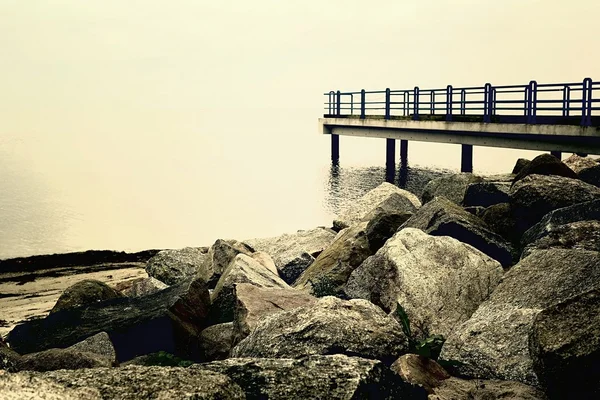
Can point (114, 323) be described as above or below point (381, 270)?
below

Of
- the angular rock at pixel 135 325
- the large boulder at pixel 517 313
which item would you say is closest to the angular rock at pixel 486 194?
the large boulder at pixel 517 313

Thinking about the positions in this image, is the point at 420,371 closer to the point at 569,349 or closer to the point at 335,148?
the point at 569,349

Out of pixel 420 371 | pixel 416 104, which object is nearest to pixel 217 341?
pixel 420 371

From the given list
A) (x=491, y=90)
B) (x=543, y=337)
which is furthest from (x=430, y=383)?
(x=491, y=90)

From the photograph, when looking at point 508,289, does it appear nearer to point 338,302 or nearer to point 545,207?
point 338,302

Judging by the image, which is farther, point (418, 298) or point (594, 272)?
point (418, 298)

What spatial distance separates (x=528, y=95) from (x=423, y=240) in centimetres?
1443

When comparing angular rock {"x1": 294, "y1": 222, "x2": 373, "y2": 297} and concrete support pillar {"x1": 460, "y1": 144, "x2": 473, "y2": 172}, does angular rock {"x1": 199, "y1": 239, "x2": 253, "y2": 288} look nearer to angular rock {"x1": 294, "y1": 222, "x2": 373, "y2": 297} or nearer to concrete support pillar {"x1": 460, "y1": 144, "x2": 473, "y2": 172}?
angular rock {"x1": 294, "y1": 222, "x2": 373, "y2": 297}

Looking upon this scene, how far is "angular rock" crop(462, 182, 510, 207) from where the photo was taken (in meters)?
10.6

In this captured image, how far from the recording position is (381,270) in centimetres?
694

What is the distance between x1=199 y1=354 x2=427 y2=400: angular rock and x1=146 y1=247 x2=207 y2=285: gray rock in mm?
6312

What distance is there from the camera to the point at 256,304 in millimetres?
6492

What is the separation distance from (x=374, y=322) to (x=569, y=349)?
5.08ft

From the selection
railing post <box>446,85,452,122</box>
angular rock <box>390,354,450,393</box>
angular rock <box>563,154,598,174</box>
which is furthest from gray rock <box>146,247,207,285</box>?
railing post <box>446,85,452,122</box>
